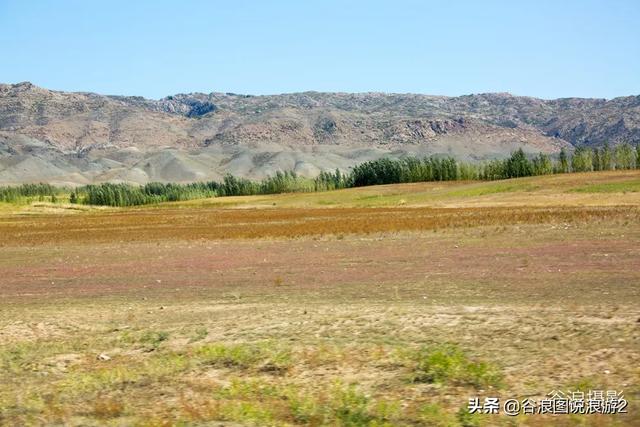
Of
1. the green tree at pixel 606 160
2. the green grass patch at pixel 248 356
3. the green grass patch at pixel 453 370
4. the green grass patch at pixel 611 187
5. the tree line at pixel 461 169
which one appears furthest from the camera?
the green tree at pixel 606 160

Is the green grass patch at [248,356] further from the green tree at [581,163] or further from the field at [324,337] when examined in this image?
the green tree at [581,163]

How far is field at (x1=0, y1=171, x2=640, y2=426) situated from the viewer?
10086 mm

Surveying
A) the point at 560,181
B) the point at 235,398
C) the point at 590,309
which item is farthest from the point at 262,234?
the point at 560,181

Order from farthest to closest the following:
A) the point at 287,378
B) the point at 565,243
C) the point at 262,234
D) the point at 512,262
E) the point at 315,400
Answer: the point at 262,234 → the point at 565,243 → the point at 512,262 → the point at 287,378 → the point at 315,400

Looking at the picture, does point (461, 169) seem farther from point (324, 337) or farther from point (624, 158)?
point (324, 337)

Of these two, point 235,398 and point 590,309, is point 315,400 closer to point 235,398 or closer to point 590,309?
point 235,398

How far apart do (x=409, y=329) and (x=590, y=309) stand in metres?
4.07

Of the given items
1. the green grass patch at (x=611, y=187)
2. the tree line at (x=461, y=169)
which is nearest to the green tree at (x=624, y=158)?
the tree line at (x=461, y=169)

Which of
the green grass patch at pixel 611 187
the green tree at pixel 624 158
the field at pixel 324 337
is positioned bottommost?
the green grass patch at pixel 611 187

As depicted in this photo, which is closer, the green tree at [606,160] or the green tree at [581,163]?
the green tree at [606,160]

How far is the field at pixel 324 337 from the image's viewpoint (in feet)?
33.1

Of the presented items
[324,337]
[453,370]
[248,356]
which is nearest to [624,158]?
[324,337]

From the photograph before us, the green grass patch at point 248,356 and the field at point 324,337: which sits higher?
the green grass patch at point 248,356

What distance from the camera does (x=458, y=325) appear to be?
14367 mm
